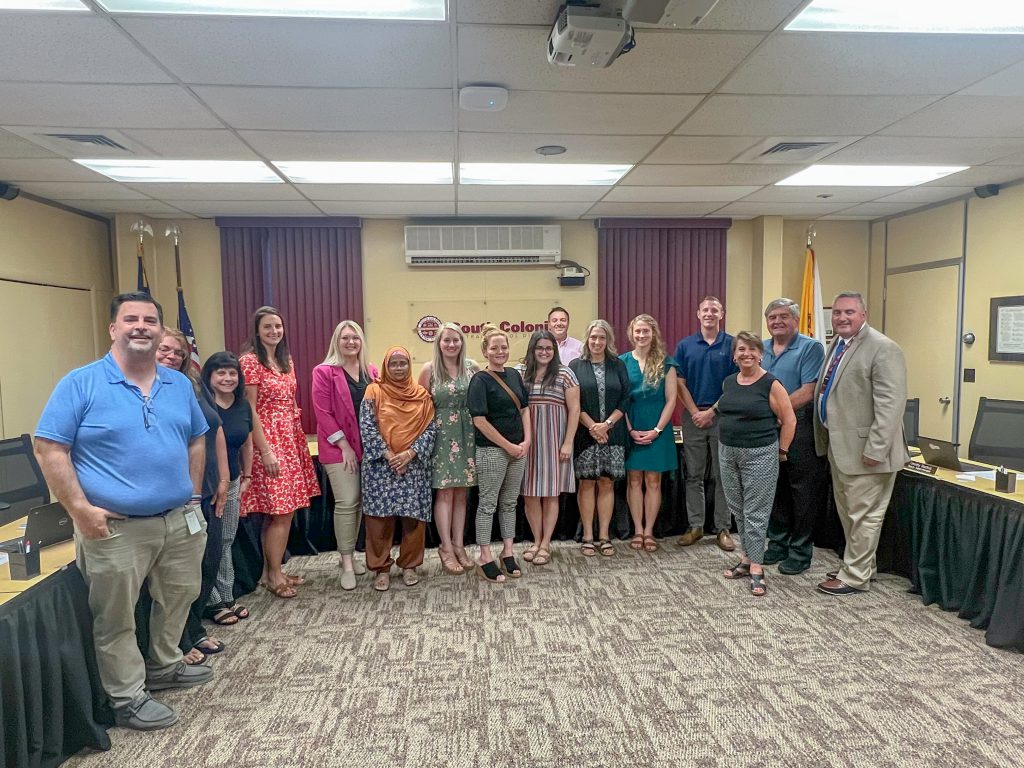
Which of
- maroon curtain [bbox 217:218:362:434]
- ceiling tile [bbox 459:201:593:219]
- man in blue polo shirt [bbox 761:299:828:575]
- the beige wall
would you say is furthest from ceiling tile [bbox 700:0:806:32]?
the beige wall

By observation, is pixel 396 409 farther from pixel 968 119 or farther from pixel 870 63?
pixel 968 119

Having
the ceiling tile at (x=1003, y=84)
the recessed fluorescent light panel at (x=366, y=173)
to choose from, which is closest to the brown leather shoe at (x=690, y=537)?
the ceiling tile at (x=1003, y=84)

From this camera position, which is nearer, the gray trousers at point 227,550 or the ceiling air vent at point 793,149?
the gray trousers at point 227,550

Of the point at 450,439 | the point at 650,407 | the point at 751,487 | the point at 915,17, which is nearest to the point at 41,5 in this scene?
the point at 450,439

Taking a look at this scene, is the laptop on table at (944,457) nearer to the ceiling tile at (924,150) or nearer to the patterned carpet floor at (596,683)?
the patterned carpet floor at (596,683)

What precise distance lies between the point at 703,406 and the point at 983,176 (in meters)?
2.67

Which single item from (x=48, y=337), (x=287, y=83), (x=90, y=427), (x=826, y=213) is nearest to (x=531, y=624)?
(x=90, y=427)

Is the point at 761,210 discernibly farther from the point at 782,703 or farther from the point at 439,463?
the point at 782,703

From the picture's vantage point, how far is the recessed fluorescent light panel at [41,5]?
6.24 feet

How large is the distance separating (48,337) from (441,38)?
422 centimetres

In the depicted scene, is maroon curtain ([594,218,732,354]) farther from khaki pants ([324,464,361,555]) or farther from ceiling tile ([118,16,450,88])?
ceiling tile ([118,16,450,88])

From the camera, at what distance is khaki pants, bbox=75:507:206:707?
2.02m

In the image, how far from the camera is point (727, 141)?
3.38m

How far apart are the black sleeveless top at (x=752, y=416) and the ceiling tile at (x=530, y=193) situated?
6.64 feet
